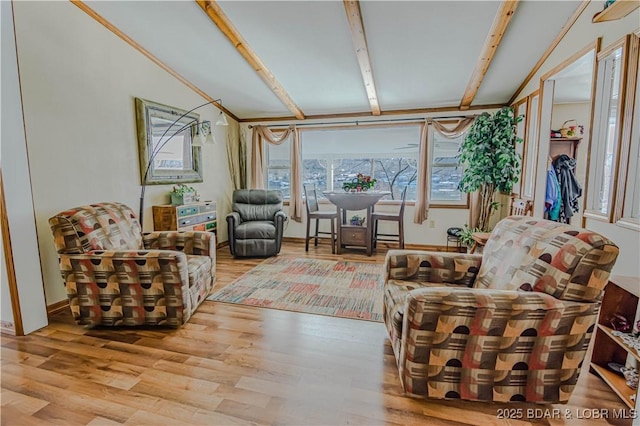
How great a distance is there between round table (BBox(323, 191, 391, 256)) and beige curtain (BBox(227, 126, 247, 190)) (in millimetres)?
1912

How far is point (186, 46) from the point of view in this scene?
3287 millimetres

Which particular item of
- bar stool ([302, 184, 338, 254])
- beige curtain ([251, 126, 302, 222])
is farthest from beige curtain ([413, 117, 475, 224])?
beige curtain ([251, 126, 302, 222])

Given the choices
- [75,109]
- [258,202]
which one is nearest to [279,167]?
[258,202]

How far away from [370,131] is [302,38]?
2.31 m

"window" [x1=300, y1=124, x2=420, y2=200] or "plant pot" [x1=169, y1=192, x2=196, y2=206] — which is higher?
"window" [x1=300, y1=124, x2=420, y2=200]

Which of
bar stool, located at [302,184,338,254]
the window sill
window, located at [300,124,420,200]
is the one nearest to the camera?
the window sill

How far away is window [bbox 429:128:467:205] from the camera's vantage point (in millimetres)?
4738

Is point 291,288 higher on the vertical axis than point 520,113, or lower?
lower

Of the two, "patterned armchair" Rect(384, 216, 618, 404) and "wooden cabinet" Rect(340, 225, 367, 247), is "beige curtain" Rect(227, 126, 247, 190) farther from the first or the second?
"patterned armchair" Rect(384, 216, 618, 404)

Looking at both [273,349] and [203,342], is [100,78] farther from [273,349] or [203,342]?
[273,349]

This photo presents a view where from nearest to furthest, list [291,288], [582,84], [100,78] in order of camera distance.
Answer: [100,78]
[291,288]
[582,84]

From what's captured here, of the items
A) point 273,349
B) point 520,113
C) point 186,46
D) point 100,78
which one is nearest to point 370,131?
point 520,113

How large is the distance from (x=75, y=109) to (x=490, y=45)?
3.89 meters

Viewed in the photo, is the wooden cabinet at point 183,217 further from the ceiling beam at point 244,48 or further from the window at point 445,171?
the window at point 445,171
